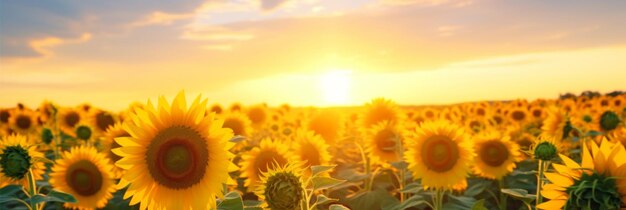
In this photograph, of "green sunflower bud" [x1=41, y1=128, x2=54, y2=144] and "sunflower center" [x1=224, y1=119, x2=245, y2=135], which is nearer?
"sunflower center" [x1=224, y1=119, x2=245, y2=135]

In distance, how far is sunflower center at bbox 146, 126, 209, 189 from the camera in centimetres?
379

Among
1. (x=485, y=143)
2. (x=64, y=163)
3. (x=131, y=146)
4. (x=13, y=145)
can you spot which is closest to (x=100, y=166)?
(x=64, y=163)

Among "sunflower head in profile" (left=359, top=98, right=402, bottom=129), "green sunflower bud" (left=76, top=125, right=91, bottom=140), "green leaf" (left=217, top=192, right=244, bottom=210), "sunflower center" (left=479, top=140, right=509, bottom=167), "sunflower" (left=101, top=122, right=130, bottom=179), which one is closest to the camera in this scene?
"green leaf" (left=217, top=192, right=244, bottom=210)

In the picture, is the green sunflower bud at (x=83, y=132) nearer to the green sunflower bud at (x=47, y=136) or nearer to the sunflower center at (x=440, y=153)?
the green sunflower bud at (x=47, y=136)

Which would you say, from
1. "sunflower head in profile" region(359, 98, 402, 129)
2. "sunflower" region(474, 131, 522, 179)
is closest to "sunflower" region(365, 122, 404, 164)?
"sunflower head in profile" region(359, 98, 402, 129)

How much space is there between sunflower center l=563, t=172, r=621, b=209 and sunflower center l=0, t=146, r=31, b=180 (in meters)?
4.24

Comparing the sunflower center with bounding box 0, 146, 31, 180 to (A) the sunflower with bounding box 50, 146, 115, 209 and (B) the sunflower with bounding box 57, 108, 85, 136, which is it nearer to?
(A) the sunflower with bounding box 50, 146, 115, 209

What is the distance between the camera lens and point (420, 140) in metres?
6.45

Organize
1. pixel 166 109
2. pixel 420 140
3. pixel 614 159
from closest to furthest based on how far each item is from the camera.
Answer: pixel 614 159
pixel 166 109
pixel 420 140

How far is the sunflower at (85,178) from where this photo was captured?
7.04 meters

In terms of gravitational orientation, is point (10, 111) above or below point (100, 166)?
above

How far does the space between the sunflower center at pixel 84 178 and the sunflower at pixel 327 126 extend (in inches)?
165

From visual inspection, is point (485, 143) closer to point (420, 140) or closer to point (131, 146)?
point (420, 140)

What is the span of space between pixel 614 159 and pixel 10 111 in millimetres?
16259
